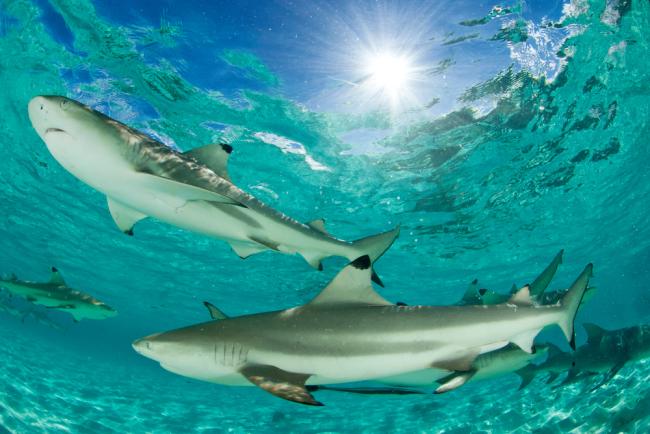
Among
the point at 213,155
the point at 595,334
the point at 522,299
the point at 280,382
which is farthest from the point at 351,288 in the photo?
the point at 595,334

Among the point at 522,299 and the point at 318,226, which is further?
the point at 318,226

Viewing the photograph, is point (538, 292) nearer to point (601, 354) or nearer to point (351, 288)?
point (351, 288)

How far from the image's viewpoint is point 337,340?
2.81m

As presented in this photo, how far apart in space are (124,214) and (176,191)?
1.37 metres

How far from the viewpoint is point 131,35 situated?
380 inches

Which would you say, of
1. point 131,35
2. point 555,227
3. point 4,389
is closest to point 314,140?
point 131,35

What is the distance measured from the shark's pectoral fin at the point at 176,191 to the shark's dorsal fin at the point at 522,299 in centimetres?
259

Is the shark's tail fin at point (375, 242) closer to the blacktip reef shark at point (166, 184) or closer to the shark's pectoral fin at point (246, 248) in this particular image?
the blacktip reef shark at point (166, 184)

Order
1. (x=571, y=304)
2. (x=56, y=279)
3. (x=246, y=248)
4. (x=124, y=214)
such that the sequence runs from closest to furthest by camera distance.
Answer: (x=571, y=304) < (x=124, y=214) < (x=246, y=248) < (x=56, y=279)

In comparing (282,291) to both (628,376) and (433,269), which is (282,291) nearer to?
(433,269)

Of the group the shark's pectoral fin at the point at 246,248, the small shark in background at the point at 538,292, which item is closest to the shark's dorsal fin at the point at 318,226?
the shark's pectoral fin at the point at 246,248

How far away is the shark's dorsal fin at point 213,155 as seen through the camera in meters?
4.11

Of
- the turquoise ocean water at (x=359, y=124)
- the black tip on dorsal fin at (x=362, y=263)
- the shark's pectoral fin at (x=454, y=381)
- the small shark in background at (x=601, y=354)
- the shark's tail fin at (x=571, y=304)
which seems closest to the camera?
the shark's pectoral fin at (x=454, y=381)

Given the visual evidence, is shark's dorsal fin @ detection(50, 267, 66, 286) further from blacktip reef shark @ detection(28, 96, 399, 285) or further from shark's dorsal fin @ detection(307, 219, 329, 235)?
shark's dorsal fin @ detection(307, 219, 329, 235)
